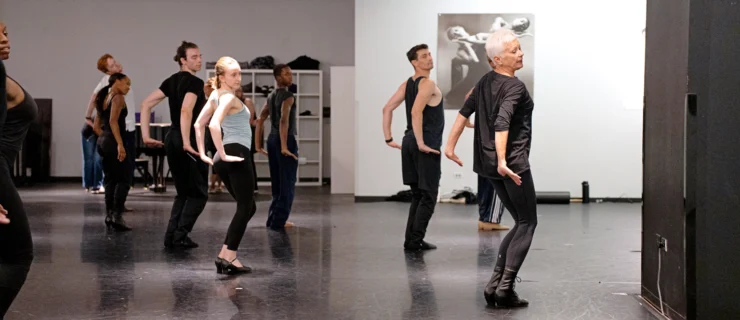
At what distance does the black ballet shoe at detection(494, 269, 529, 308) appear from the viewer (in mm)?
4984

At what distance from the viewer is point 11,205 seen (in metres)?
3.67

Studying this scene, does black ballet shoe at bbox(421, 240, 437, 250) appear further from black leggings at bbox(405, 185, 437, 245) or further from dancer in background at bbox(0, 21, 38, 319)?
dancer in background at bbox(0, 21, 38, 319)

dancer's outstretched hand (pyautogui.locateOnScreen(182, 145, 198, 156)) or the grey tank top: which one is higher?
the grey tank top

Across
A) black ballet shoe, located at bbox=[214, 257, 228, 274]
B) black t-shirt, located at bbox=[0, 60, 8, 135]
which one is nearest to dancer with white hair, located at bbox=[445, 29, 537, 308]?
black ballet shoe, located at bbox=[214, 257, 228, 274]

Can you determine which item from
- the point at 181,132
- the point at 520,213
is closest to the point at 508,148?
the point at 520,213

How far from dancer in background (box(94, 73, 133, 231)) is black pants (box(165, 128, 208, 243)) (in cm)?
124

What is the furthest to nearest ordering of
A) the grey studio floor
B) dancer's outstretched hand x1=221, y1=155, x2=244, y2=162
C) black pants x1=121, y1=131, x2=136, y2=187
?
black pants x1=121, y1=131, x2=136, y2=187, dancer's outstretched hand x1=221, y1=155, x2=244, y2=162, the grey studio floor

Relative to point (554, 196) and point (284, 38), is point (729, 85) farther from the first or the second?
point (284, 38)

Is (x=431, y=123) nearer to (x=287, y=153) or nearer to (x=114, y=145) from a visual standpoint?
(x=287, y=153)

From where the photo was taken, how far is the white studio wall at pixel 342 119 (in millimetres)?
13273

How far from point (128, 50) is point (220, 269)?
10220 millimetres

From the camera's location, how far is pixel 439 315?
15.8 feet

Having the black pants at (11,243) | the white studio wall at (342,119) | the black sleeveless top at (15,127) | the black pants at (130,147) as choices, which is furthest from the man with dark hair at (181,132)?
the white studio wall at (342,119)

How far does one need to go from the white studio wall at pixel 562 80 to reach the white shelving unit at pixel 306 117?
329 cm
